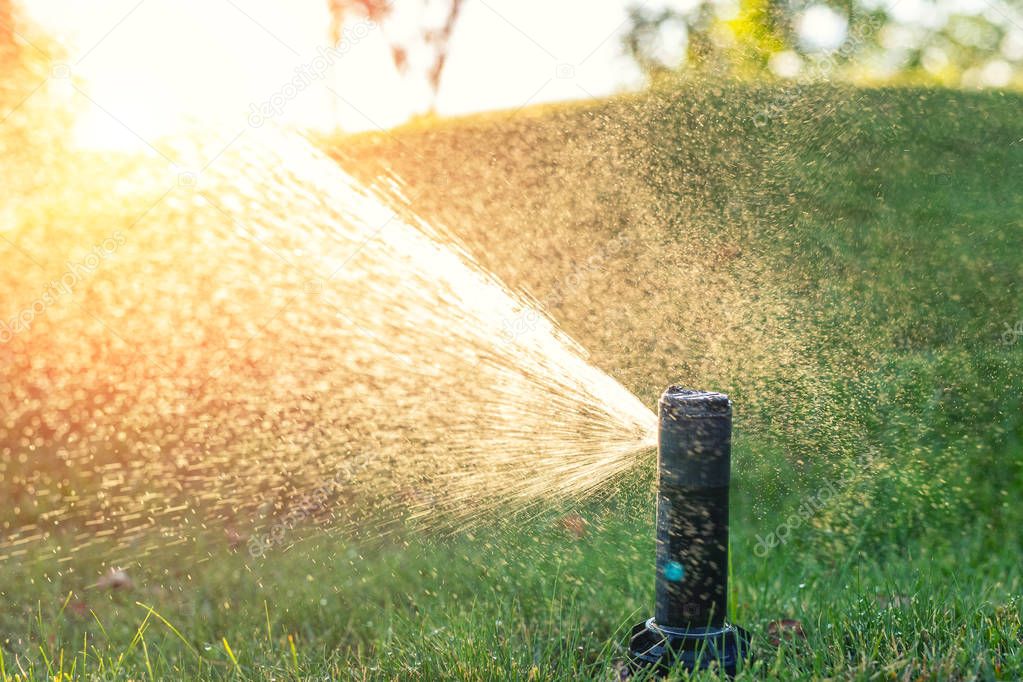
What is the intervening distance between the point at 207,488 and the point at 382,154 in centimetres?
387

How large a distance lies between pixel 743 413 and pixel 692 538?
9.12 feet

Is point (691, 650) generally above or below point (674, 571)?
below

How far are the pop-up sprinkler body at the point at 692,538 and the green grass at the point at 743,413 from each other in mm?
146

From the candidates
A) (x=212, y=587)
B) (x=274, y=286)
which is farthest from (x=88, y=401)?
(x=212, y=587)

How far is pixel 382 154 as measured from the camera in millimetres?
→ 7980

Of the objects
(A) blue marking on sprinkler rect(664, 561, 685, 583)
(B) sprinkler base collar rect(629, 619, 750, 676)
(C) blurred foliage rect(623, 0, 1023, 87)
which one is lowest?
(B) sprinkler base collar rect(629, 619, 750, 676)

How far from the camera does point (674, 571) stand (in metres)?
2.33

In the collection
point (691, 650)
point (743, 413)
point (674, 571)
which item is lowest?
point (691, 650)

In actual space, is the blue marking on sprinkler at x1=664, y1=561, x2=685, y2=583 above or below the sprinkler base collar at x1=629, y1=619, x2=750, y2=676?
above

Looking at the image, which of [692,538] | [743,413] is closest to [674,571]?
[692,538]

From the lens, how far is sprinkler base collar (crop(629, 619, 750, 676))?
2332 mm

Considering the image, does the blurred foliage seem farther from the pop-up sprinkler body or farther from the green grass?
the pop-up sprinkler body

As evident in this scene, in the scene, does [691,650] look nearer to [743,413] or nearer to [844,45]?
[743,413]

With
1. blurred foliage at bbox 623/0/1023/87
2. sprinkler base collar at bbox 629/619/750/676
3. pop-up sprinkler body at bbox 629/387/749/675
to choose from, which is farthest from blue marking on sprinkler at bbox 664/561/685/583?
blurred foliage at bbox 623/0/1023/87
